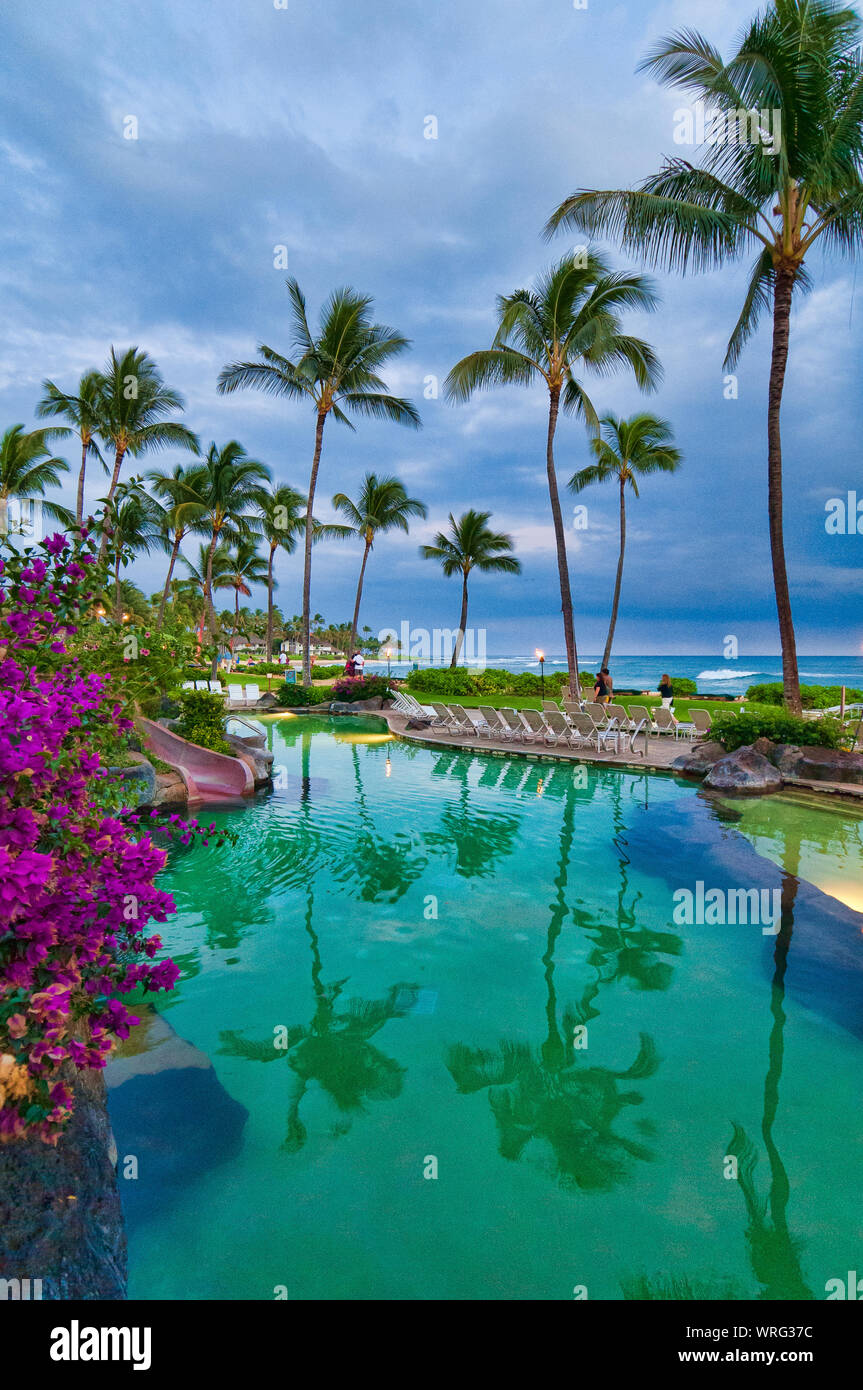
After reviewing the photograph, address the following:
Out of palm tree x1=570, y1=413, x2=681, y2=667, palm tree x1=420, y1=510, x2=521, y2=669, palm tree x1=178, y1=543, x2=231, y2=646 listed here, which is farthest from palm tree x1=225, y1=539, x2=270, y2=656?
palm tree x1=570, y1=413, x2=681, y2=667

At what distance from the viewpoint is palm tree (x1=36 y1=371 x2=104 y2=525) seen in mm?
23641

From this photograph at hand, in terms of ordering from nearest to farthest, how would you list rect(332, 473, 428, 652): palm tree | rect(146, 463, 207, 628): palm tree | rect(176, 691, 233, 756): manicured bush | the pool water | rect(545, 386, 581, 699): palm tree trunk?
the pool water → rect(176, 691, 233, 756): manicured bush → rect(545, 386, 581, 699): palm tree trunk → rect(146, 463, 207, 628): palm tree → rect(332, 473, 428, 652): palm tree

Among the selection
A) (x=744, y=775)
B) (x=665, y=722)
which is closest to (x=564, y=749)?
(x=665, y=722)

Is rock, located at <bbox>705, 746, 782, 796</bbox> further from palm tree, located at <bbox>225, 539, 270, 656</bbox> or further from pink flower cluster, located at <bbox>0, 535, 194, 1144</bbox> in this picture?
palm tree, located at <bbox>225, 539, 270, 656</bbox>

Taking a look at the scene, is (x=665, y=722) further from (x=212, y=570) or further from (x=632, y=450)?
(x=212, y=570)

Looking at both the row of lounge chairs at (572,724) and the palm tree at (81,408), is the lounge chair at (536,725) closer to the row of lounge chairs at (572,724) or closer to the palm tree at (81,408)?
the row of lounge chairs at (572,724)

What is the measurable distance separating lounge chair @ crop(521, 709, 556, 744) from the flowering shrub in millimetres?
13093

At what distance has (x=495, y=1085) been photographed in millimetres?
3709

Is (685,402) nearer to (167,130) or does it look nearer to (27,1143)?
(167,130)

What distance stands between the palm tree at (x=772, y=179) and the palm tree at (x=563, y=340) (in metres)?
3.47

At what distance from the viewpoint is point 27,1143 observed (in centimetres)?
186
